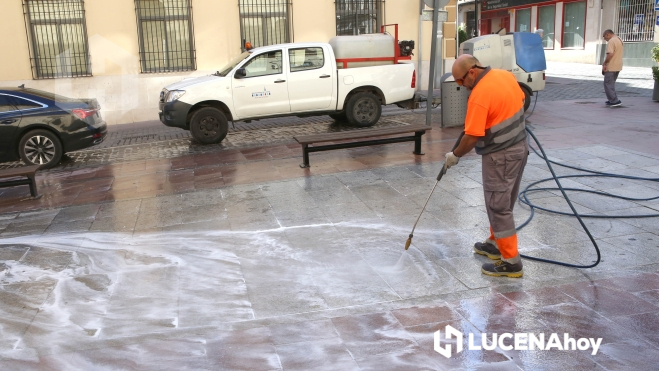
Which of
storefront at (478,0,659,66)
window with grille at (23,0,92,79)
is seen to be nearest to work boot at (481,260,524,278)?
window with grille at (23,0,92,79)

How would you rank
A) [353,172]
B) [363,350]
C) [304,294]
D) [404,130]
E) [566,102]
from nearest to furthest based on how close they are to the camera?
[363,350] < [304,294] < [353,172] < [404,130] < [566,102]

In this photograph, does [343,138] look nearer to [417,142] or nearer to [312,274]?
[417,142]

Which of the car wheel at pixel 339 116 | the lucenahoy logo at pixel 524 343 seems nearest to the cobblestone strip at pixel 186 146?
the car wheel at pixel 339 116

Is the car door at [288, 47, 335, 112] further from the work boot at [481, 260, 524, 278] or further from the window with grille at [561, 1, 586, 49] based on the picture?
the window with grille at [561, 1, 586, 49]

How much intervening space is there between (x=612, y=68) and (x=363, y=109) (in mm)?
5956

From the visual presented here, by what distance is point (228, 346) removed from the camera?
416 cm

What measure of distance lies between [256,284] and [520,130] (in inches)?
97.4

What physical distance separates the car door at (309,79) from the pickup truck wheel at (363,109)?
0.53m

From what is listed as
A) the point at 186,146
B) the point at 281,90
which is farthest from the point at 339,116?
the point at 186,146

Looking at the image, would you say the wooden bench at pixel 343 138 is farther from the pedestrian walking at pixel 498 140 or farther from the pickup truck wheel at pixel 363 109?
the pedestrian walking at pixel 498 140

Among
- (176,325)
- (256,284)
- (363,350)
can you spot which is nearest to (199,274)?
(256,284)

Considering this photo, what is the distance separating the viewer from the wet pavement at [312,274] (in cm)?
408

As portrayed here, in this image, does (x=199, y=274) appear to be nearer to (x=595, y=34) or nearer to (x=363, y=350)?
(x=363, y=350)

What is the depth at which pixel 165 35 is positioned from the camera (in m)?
16.6
